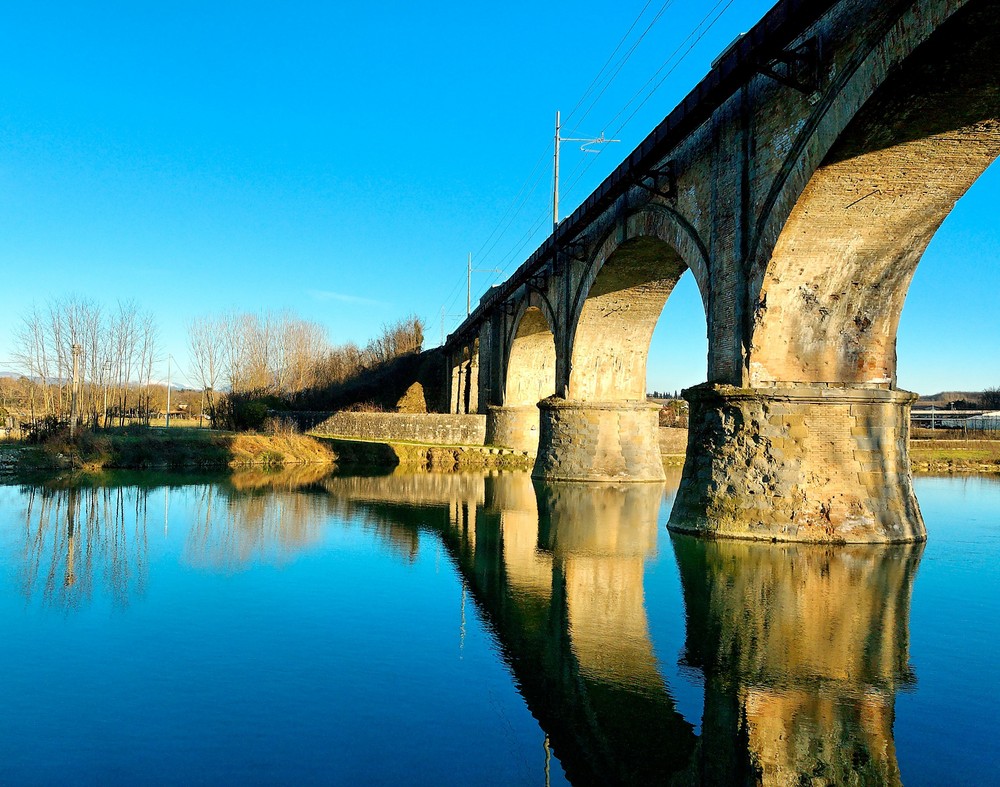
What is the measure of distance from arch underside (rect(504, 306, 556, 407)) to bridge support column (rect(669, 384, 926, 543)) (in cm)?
2175

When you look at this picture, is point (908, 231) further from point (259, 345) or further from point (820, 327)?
point (259, 345)

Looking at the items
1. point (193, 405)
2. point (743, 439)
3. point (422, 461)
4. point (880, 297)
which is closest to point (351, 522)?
point (743, 439)

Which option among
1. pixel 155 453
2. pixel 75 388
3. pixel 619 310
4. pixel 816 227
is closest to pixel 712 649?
pixel 816 227

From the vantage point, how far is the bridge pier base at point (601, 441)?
24656mm

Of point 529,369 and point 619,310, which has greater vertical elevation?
point 619,310

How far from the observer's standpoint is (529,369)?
1416 inches

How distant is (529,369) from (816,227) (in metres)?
23.6

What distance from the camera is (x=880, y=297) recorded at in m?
13.5

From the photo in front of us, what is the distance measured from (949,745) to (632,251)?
16075 millimetres

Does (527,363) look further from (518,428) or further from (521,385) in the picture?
(518,428)

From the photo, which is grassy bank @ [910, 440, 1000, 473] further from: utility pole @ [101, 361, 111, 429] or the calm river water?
utility pole @ [101, 361, 111, 429]

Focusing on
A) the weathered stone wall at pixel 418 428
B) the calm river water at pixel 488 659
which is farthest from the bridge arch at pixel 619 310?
the weathered stone wall at pixel 418 428

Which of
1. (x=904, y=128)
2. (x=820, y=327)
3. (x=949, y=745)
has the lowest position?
(x=949, y=745)

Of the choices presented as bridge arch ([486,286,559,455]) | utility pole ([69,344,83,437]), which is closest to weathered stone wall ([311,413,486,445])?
bridge arch ([486,286,559,455])
